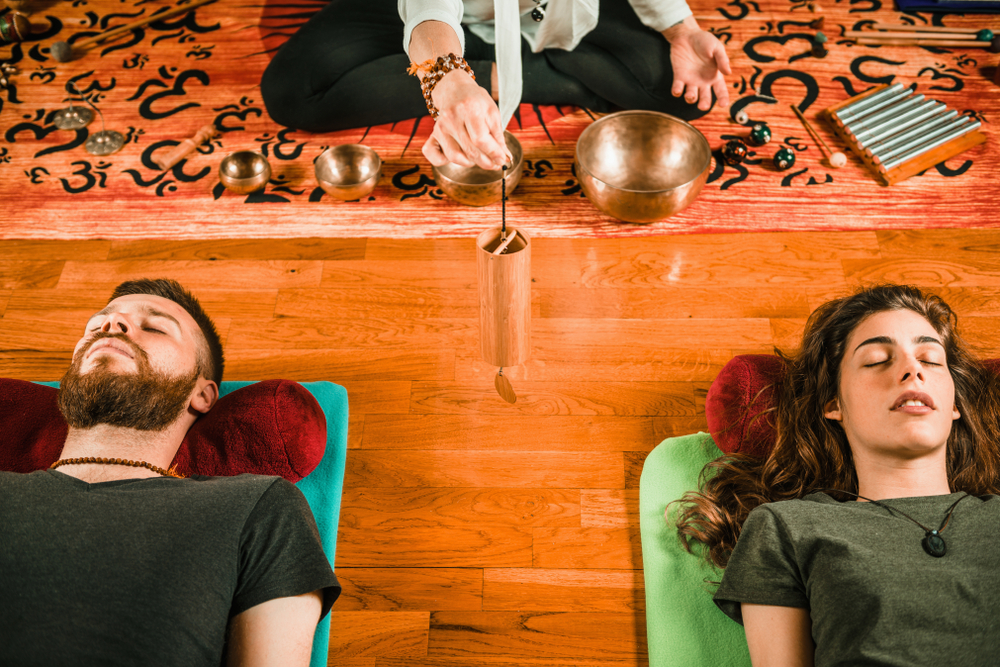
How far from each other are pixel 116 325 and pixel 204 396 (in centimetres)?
24

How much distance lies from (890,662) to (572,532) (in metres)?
0.70

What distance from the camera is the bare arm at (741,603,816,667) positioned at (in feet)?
4.10

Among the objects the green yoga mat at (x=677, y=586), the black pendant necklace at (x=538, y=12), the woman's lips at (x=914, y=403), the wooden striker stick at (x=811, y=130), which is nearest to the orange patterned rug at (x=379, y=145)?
the wooden striker stick at (x=811, y=130)

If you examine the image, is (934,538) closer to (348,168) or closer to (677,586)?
(677,586)

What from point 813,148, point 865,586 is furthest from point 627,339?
point 813,148

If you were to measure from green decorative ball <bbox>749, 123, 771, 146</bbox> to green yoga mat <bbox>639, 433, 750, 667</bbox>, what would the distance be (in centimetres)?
129

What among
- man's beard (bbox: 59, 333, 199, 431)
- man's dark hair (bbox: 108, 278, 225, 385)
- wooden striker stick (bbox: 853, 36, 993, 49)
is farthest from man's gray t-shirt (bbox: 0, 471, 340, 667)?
wooden striker stick (bbox: 853, 36, 993, 49)

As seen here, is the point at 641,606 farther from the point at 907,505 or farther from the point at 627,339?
the point at 627,339

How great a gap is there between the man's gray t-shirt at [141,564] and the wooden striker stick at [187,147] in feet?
5.06

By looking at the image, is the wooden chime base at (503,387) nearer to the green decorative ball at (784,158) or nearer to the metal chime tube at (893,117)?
the green decorative ball at (784,158)

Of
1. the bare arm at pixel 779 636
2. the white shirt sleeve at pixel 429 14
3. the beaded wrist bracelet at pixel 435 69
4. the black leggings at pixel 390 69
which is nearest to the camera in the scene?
the bare arm at pixel 779 636

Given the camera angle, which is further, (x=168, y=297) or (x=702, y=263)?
(x=702, y=263)

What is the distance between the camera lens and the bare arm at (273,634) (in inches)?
47.8

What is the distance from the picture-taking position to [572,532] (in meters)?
1.69
